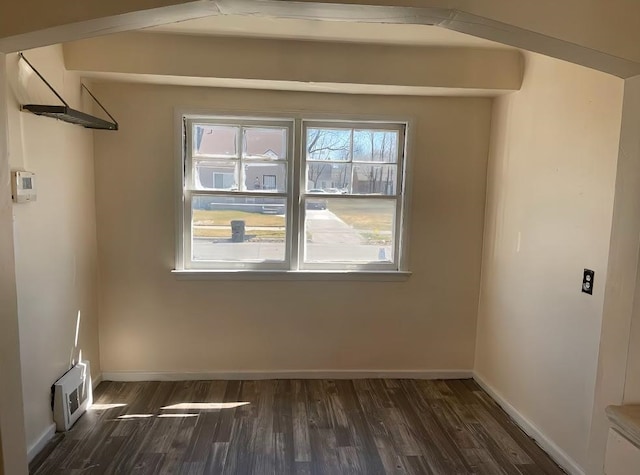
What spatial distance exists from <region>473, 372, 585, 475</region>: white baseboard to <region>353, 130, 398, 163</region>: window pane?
6.36 feet

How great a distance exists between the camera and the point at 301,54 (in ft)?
9.57

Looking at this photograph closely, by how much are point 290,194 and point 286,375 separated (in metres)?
1.45

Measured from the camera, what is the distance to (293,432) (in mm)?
2799

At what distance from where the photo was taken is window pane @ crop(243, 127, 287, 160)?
337 cm

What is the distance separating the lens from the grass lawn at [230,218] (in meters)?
3.39

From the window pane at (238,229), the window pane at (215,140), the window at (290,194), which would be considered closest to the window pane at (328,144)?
the window at (290,194)

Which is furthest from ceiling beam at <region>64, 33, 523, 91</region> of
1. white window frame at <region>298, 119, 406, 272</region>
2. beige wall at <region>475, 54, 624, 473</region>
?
white window frame at <region>298, 119, 406, 272</region>

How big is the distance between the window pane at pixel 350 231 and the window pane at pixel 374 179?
0.08 m

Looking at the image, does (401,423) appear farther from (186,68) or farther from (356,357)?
(186,68)

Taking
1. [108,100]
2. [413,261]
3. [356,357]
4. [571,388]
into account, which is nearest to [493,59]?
[413,261]

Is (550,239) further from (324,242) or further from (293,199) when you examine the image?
(293,199)

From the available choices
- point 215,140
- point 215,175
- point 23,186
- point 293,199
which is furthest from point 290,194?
point 23,186

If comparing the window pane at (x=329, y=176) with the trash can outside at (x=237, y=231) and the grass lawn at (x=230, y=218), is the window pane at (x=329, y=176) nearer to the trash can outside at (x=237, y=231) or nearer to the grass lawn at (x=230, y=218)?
the grass lawn at (x=230, y=218)

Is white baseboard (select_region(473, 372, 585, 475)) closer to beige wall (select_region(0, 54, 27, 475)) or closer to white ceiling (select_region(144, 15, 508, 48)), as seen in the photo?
white ceiling (select_region(144, 15, 508, 48))
